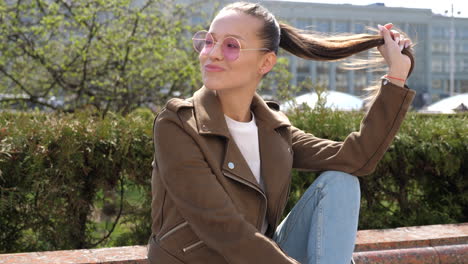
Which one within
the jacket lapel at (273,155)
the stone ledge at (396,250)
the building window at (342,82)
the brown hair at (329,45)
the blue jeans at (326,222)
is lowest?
the building window at (342,82)

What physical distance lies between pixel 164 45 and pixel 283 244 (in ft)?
23.2

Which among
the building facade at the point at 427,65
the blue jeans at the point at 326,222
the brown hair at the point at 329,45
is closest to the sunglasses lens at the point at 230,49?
the brown hair at the point at 329,45

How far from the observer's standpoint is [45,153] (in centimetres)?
328

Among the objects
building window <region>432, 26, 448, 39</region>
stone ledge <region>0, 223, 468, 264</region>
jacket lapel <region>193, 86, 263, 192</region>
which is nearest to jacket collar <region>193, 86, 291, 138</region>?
jacket lapel <region>193, 86, 263, 192</region>

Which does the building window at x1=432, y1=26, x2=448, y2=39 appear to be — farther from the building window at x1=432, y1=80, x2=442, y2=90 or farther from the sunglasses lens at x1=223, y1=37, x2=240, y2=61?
the sunglasses lens at x1=223, y1=37, x2=240, y2=61

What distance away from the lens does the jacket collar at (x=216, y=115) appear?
2023mm

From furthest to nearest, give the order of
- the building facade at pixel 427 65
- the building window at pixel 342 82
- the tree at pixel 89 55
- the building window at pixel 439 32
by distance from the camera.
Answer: the building window at pixel 439 32 → the building window at pixel 342 82 → the building facade at pixel 427 65 → the tree at pixel 89 55

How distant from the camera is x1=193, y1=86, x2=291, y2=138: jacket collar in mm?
2023

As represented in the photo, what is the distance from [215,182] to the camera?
6.36 feet

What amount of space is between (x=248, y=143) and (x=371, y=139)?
51cm

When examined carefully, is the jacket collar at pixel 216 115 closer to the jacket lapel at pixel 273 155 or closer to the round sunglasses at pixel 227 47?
the jacket lapel at pixel 273 155

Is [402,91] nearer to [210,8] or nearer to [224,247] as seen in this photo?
[224,247]

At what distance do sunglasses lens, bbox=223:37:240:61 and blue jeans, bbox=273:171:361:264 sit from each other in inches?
22.0

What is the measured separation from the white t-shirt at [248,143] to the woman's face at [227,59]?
142mm
